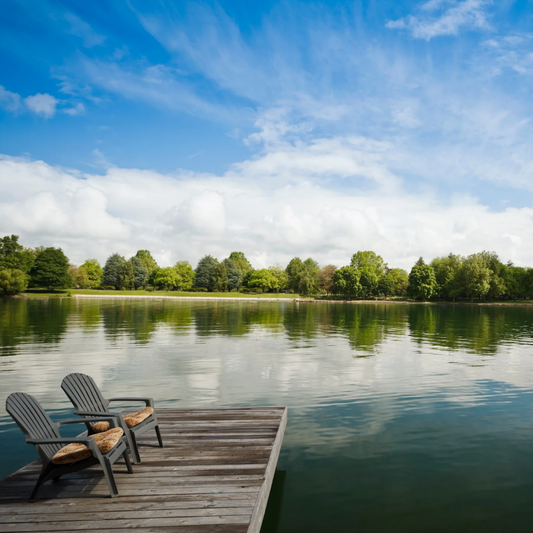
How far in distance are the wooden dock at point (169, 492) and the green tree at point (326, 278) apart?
12768 centimetres

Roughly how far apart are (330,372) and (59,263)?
95.4 m

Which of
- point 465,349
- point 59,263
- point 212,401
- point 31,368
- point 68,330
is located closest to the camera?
point 212,401

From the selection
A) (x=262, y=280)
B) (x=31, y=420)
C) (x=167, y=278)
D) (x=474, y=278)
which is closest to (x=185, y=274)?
(x=167, y=278)

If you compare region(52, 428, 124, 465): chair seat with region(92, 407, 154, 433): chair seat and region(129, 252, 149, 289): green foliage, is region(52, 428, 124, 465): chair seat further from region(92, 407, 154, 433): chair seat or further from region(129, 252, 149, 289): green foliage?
region(129, 252, 149, 289): green foliage

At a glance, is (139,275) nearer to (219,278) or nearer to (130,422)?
(219,278)

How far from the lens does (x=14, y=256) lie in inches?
3546

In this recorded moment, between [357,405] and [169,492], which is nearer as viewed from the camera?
[169,492]

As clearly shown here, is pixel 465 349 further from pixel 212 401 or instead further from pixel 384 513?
pixel 384 513

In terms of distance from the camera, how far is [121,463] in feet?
17.7

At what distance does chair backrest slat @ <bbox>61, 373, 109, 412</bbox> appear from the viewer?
18.5 ft

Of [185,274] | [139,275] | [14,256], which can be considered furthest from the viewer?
[185,274]

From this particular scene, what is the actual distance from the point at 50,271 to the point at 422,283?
296ft

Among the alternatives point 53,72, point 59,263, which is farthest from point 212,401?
point 59,263

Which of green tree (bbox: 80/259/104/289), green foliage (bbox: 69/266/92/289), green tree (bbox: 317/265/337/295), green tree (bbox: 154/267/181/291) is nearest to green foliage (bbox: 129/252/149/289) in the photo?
green tree (bbox: 154/267/181/291)
